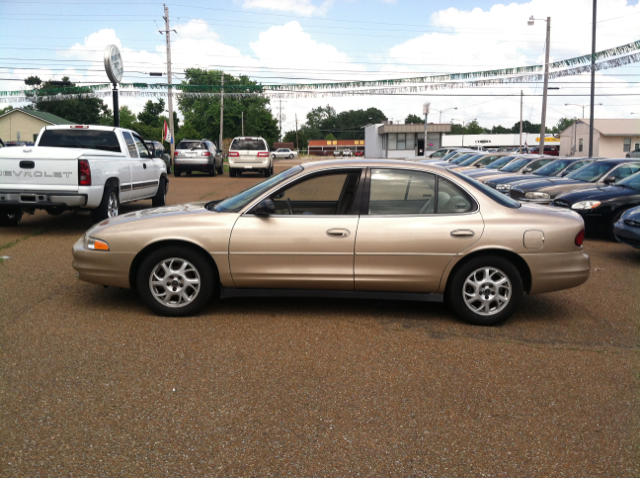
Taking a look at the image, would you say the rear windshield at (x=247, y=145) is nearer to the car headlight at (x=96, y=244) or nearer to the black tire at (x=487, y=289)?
the car headlight at (x=96, y=244)

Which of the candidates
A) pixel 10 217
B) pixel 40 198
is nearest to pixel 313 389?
pixel 40 198

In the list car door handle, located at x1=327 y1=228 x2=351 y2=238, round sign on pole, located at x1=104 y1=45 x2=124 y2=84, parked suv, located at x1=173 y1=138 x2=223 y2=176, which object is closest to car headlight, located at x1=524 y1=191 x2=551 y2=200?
car door handle, located at x1=327 y1=228 x2=351 y2=238

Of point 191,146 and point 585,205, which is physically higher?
point 191,146

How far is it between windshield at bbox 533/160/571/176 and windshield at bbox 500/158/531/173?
248 cm

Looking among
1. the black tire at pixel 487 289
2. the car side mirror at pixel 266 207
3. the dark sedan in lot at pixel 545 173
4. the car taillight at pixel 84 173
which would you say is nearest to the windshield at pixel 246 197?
the car side mirror at pixel 266 207

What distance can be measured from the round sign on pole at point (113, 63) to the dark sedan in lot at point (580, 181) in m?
12.1

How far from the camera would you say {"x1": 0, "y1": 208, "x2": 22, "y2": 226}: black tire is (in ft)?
36.6

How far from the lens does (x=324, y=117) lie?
18900 cm

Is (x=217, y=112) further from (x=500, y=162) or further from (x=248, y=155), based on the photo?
(x=500, y=162)

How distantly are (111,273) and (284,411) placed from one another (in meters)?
2.66

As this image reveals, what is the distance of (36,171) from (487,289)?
764 cm

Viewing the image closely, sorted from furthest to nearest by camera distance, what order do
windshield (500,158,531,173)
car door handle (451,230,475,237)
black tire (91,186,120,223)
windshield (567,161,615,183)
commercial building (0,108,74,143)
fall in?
commercial building (0,108,74,143), windshield (500,158,531,173), windshield (567,161,615,183), black tire (91,186,120,223), car door handle (451,230,475,237)

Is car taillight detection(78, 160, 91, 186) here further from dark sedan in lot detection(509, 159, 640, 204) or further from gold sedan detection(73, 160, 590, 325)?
dark sedan in lot detection(509, 159, 640, 204)

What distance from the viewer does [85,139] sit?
1184cm
